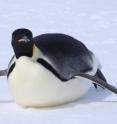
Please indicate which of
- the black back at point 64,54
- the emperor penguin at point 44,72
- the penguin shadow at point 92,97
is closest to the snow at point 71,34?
the penguin shadow at point 92,97

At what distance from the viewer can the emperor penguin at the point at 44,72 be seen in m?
3.65

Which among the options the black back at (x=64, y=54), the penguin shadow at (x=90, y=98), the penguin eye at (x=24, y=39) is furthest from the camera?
the penguin shadow at (x=90, y=98)

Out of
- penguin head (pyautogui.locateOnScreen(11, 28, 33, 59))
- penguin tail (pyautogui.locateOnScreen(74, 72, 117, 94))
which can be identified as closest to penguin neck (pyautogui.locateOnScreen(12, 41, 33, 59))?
penguin head (pyautogui.locateOnScreen(11, 28, 33, 59))

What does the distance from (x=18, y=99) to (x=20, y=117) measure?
0.45 ft

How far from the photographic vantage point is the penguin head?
3.61m

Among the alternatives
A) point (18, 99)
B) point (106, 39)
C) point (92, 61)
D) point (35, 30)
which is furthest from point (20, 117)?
point (35, 30)

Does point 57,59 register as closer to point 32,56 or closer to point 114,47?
point 32,56

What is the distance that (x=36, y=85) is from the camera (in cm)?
366

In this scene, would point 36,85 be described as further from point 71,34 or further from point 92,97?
point 71,34

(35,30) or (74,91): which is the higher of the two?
(74,91)

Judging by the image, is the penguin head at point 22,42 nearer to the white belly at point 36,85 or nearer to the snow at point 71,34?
the white belly at point 36,85

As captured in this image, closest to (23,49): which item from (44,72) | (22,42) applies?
(22,42)

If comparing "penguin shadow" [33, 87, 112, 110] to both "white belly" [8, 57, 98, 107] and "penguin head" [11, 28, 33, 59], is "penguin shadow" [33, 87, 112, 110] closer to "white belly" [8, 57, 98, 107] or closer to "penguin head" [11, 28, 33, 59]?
"white belly" [8, 57, 98, 107]

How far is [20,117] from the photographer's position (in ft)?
12.2
